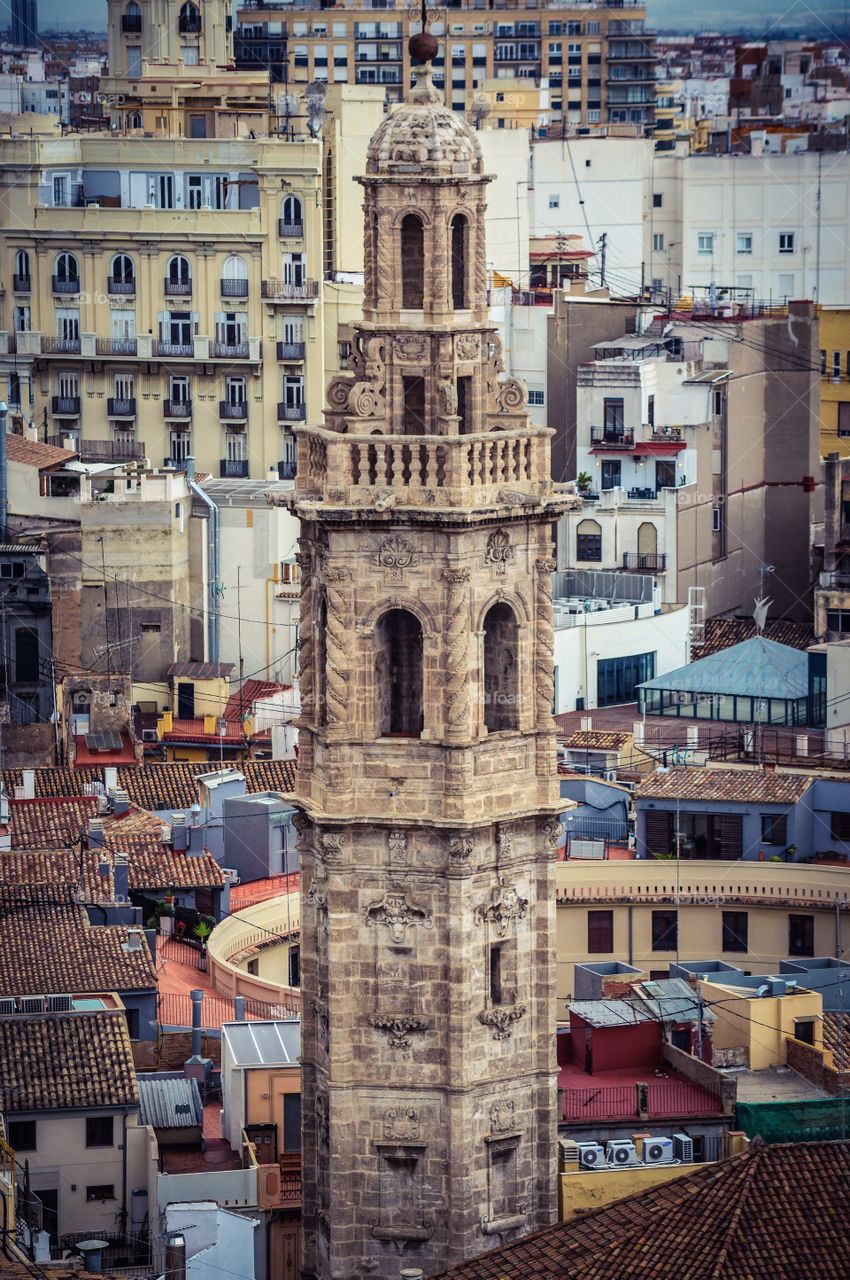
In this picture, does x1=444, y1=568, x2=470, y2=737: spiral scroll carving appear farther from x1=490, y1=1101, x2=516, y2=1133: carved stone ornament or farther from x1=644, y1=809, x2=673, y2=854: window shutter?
x1=644, y1=809, x2=673, y2=854: window shutter

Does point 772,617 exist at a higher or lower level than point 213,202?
lower

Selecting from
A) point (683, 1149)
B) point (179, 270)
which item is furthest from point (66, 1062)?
point (179, 270)

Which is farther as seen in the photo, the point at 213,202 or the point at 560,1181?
the point at 213,202

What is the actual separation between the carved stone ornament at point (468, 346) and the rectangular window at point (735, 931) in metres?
27.6

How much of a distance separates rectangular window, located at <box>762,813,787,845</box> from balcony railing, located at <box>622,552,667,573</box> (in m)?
26.7

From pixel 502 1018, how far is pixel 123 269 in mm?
65489

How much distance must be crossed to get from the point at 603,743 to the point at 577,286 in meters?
33.9

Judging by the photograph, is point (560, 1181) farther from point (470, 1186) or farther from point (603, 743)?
point (603, 743)

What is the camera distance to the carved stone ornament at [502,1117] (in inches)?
2490

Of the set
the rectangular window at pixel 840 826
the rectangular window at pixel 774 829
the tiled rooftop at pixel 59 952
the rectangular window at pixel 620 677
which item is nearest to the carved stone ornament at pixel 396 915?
the tiled rooftop at pixel 59 952

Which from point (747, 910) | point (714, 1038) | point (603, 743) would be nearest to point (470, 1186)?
point (714, 1038)

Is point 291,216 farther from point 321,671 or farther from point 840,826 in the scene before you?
point 321,671

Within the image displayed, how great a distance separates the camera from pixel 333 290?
127 meters

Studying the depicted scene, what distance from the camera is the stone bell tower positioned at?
203 ft
